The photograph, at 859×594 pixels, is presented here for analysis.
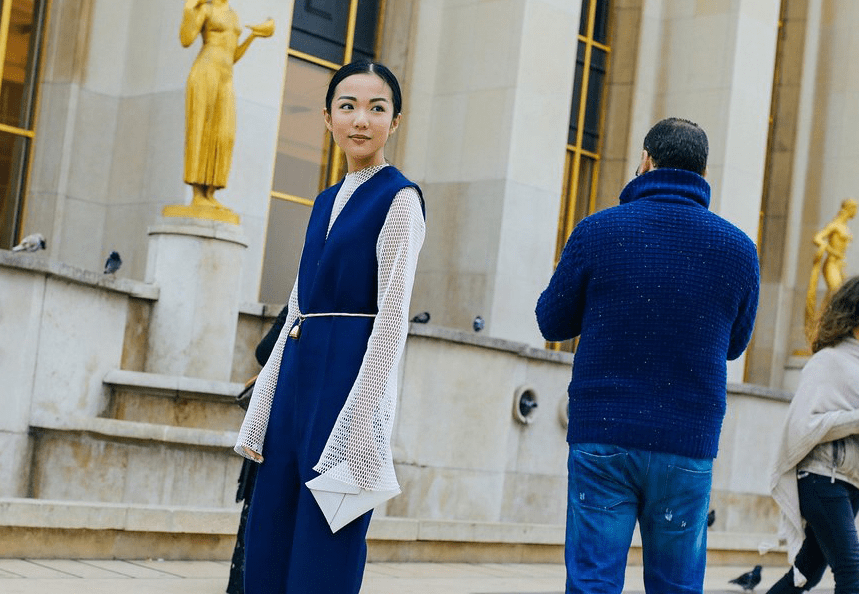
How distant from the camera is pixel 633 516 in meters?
4.32

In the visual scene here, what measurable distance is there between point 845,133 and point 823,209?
1.36 metres

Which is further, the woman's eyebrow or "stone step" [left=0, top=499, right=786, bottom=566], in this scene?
"stone step" [left=0, top=499, right=786, bottom=566]

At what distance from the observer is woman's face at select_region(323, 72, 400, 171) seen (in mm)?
3912

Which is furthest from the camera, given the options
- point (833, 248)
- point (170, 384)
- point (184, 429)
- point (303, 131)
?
point (833, 248)

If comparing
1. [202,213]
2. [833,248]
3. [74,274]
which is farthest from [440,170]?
[74,274]

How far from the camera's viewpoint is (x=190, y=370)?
1256 cm

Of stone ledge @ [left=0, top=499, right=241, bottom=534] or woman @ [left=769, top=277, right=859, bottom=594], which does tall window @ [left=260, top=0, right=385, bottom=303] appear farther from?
woman @ [left=769, top=277, right=859, bottom=594]

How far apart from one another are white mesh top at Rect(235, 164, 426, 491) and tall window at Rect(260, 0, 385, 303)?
14.5 meters

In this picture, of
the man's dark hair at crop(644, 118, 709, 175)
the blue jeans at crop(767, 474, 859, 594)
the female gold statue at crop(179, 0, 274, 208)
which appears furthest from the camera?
the female gold statue at crop(179, 0, 274, 208)

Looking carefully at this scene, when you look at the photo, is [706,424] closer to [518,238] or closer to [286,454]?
[286,454]

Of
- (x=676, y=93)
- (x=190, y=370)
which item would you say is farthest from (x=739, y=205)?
(x=190, y=370)

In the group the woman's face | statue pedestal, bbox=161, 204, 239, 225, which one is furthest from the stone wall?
the woman's face

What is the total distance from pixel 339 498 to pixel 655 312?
48.3 inches

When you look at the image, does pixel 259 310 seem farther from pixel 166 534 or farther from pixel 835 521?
pixel 835 521
